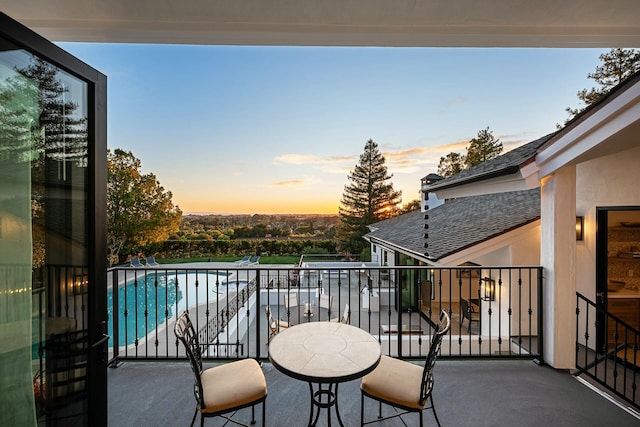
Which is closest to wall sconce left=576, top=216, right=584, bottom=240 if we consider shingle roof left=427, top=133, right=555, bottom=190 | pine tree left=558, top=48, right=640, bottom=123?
shingle roof left=427, top=133, right=555, bottom=190

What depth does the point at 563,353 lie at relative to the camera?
3.20 metres

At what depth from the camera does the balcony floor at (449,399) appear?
2410 millimetres

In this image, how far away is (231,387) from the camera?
2.07 m

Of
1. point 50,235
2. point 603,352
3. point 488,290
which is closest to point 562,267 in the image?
point 603,352

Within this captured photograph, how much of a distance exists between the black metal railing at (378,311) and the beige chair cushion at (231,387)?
2.44 feet

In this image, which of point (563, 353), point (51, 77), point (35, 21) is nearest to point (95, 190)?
point (51, 77)

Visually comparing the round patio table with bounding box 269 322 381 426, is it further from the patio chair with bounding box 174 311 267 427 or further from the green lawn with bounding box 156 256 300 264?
the green lawn with bounding box 156 256 300 264

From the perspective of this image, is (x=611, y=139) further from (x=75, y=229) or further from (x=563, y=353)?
(x=75, y=229)

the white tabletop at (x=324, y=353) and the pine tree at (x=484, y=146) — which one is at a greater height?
the pine tree at (x=484, y=146)

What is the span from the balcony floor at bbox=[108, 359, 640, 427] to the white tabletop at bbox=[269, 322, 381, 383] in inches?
28.4

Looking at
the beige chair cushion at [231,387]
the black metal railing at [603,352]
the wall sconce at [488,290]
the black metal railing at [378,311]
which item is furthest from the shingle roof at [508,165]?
the beige chair cushion at [231,387]

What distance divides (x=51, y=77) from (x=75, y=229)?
85 centimetres

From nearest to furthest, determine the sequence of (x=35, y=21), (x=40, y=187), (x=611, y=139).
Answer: (x=40, y=187), (x=35, y=21), (x=611, y=139)

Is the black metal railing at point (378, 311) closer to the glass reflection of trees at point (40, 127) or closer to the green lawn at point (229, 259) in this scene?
the glass reflection of trees at point (40, 127)
